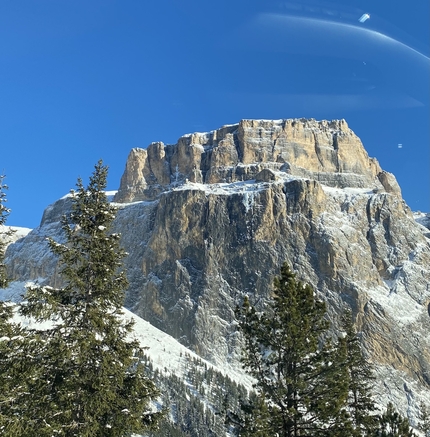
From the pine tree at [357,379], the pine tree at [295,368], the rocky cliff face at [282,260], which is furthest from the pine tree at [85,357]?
the rocky cliff face at [282,260]

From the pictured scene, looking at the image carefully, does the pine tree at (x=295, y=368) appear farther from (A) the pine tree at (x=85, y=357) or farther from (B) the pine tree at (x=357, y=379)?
(B) the pine tree at (x=357, y=379)

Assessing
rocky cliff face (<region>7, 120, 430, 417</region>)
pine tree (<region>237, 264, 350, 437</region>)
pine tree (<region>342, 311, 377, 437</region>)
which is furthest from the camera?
rocky cliff face (<region>7, 120, 430, 417</region>)

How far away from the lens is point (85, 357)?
38.5 ft

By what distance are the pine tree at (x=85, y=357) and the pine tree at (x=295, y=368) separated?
3.93m

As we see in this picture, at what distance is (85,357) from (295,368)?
22.0 ft

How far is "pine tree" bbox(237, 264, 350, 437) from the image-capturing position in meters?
12.8

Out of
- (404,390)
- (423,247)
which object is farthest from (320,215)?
(404,390)

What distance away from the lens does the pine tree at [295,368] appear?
12.8m

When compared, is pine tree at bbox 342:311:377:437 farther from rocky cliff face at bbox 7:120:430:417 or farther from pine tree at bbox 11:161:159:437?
rocky cliff face at bbox 7:120:430:417

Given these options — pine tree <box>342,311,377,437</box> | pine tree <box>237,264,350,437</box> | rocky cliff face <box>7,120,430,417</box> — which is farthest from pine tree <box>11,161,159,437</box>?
rocky cliff face <box>7,120,430,417</box>

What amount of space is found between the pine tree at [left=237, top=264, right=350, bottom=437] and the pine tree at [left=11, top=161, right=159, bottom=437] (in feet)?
12.9

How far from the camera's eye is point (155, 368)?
12306 cm

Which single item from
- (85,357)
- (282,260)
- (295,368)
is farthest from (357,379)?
(282,260)

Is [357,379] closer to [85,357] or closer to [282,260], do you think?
[85,357]
